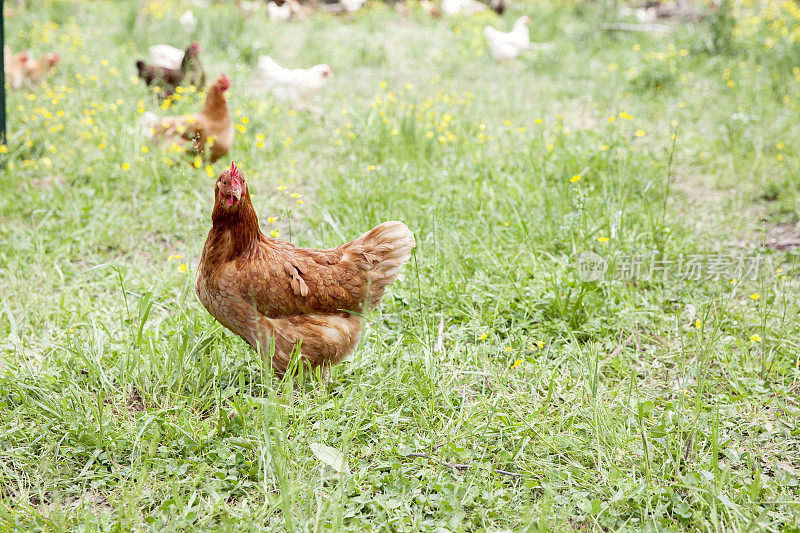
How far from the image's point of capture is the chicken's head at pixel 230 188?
2.48 m

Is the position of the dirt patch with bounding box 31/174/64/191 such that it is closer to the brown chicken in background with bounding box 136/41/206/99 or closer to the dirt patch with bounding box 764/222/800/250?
the brown chicken in background with bounding box 136/41/206/99

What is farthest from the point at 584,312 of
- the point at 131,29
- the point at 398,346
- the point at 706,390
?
the point at 131,29

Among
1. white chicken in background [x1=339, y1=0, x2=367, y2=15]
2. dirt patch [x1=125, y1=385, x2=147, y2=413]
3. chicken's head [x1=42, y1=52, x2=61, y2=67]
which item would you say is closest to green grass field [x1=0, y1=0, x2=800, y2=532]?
dirt patch [x1=125, y1=385, x2=147, y2=413]

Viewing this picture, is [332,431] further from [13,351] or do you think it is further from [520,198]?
[520,198]

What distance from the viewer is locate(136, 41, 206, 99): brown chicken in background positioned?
6684 mm

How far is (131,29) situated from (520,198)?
25.3ft

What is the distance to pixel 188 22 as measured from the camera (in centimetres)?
1004

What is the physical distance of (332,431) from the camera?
2.50 meters

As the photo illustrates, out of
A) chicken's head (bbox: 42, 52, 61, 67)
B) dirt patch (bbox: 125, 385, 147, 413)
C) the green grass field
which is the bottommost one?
dirt patch (bbox: 125, 385, 147, 413)

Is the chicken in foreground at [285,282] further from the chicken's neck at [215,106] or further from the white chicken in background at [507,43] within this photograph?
the white chicken in background at [507,43]

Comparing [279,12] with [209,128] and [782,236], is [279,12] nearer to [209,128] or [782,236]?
[209,128]

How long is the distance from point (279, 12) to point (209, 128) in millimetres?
8398

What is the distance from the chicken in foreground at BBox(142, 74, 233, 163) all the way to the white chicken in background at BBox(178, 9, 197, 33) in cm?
552

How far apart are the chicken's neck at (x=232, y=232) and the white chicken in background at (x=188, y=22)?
8.33m
